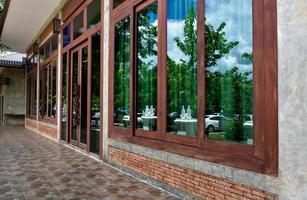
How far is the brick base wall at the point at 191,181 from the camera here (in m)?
3.06

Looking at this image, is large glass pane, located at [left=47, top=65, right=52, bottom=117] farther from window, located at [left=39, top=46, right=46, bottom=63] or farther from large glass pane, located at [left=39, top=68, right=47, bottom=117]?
window, located at [left=39, top=46, right=46, bottom=63]

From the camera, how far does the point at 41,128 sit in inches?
505

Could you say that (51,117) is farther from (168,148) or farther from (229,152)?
(229,152)

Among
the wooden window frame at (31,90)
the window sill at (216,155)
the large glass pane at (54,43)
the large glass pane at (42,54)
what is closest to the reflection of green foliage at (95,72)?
the window sill at (216,155)

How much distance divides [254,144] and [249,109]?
35 centimetres

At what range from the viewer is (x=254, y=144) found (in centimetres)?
296

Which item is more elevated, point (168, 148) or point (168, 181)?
point (168, 148)

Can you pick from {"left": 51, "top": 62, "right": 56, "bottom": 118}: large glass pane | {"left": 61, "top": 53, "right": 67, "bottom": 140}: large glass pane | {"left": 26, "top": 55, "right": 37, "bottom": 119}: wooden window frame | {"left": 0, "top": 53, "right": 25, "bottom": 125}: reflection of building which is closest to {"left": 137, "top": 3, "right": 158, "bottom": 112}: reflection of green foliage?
{"left": 61, "top": 53, "right": 67, "bottom": 140}: large glass pane

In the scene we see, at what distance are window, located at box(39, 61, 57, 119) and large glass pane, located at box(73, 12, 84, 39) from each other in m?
2.71

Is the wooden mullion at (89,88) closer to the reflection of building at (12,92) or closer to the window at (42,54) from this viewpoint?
the window at (42,54)

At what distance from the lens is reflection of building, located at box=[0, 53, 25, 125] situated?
64.3ft

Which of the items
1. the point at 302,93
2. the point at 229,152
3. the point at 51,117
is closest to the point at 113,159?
the point at 229,152

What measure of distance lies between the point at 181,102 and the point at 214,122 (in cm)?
71

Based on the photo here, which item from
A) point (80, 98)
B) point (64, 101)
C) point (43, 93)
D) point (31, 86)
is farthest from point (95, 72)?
point (31, 86)
